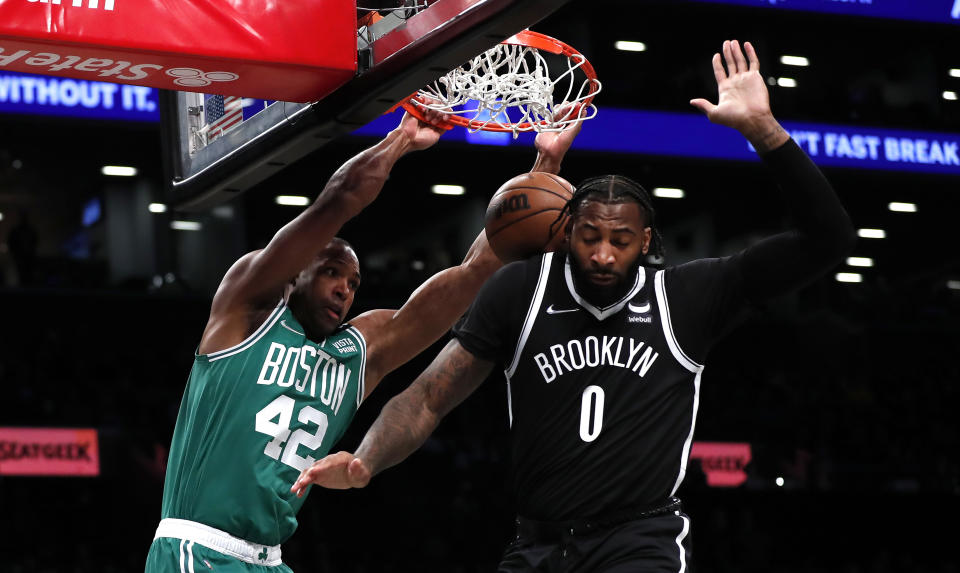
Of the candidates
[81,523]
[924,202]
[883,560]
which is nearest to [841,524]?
[883,560]

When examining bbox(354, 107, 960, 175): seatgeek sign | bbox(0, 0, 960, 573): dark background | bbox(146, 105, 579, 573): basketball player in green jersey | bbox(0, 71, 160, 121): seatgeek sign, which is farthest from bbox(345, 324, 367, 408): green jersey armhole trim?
bbox(354, 107, 960, 175): seatgeek sign

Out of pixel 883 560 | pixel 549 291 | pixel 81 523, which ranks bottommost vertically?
pixel 883 560

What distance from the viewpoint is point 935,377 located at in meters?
19.5

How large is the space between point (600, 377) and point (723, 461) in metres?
13.8

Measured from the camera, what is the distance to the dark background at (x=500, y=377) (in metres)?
15.1

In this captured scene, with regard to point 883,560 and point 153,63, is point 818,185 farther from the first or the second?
point 883,560

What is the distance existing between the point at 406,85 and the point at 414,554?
11.8 metres

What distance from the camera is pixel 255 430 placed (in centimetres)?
436

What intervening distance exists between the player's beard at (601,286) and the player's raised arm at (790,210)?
0.98 feet

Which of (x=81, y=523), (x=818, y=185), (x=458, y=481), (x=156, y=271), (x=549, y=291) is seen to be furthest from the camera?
(x=156, y=271)

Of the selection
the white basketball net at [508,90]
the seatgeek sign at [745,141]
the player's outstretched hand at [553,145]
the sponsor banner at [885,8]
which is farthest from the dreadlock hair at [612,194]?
the sponsor banner at [885,8]

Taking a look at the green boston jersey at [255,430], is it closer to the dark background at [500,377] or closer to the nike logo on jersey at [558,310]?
A: the nike logo on jersey at [558,310]

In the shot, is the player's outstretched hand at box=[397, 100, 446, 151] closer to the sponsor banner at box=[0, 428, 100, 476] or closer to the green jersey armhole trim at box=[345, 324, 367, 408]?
the green jersey armhole trim at box=[345, 324, 367, 408]

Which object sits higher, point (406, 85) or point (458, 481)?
point (406, 85)
